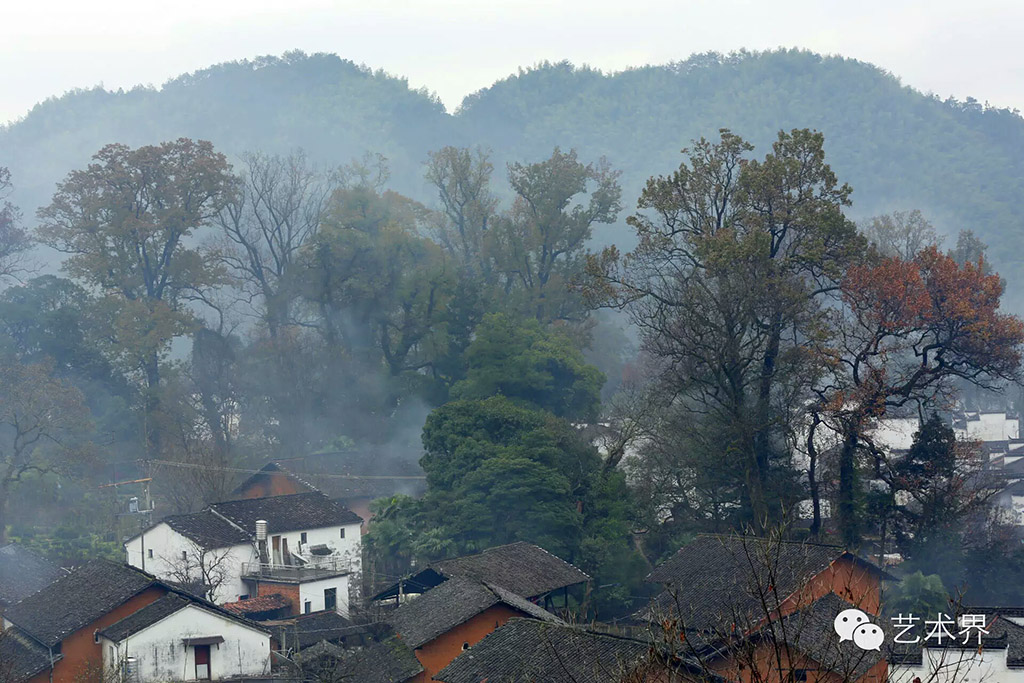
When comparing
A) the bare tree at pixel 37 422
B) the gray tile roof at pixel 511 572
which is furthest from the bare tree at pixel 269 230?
the gray tile roof at pixel 511 572

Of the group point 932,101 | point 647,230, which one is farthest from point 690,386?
point 932,101

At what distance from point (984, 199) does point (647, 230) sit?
65.4m

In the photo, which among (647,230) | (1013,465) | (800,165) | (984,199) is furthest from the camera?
(984,199)

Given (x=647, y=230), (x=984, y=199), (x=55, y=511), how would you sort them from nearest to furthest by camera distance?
1. (x=647, y=230)
2. (x=55, y=511)
3. (x=984, y=199)

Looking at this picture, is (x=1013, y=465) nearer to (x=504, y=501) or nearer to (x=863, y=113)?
(x=504, y=501)

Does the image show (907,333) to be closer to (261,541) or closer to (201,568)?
(261,541)

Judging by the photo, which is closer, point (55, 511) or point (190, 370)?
point (55, 511)

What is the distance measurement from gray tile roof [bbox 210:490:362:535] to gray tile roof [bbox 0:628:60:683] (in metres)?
7.90

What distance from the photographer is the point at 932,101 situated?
106 metres

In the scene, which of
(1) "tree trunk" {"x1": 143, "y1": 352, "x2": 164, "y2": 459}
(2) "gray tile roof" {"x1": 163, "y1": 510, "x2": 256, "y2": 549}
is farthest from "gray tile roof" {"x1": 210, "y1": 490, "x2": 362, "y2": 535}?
(1) "tree trunk" {"x1": 143, "y1": 352, "x2": 164, "y2": 459}

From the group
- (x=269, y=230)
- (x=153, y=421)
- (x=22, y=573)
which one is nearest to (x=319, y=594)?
(x=22, y=573)

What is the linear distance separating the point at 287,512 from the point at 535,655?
16296 mm

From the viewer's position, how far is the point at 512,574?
25359mm

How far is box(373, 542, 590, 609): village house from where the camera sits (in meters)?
25.0
